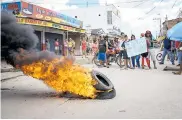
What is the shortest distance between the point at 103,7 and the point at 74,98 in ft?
171

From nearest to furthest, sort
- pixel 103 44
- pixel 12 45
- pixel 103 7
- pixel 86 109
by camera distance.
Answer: pixel 86 109 < pixel 12 45 < pixel 103 44 < pixel 103 7

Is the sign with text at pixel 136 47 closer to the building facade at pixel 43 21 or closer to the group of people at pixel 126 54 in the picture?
the group of people at pixel 126 54

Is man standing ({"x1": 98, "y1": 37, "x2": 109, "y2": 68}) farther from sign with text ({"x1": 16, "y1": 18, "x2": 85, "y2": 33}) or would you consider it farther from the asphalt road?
the asphalt road

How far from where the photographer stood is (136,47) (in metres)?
16.4

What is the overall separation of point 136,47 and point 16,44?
1016 centimetres

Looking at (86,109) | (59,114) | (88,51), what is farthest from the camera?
(88,51)

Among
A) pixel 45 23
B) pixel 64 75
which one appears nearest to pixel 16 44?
pixel 64 75

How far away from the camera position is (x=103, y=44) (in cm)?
1692

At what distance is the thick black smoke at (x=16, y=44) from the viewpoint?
7.07 metres

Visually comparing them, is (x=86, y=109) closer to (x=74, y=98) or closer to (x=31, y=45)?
(x=74, y=98)

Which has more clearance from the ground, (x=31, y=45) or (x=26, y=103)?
(x=31, y=45)

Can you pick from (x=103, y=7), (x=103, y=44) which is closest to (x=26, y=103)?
(x=103, y=44)

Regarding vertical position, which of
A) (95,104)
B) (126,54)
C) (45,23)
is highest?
(45,23)

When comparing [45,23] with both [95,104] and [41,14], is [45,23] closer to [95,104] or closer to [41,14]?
[41,14]
